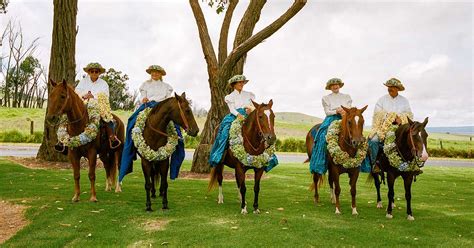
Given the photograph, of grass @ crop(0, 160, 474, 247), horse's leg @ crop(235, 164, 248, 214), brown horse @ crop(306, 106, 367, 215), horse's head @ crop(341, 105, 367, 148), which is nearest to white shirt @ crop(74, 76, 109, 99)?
grass @ crop(0, 160, 474, 247)

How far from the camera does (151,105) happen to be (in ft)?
30.1

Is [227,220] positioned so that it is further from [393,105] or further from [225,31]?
[225,31]

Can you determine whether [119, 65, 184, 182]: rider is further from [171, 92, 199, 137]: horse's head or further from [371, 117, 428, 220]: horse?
[371, 117, 428, 220]: horse

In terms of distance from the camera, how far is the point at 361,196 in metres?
11.7

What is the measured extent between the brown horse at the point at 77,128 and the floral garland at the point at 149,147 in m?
1.26

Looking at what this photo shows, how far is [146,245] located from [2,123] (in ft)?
157

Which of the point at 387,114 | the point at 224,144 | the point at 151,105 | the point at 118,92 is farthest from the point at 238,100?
the point at 118,92

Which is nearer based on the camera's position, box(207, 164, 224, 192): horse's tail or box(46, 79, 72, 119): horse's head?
box(46, 79, 72, 119): horse's head

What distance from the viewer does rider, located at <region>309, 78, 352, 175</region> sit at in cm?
904

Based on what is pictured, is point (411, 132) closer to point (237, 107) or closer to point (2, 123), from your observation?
point (237, 107)

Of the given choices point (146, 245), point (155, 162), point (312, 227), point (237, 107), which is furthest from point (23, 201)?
point (312, 227)

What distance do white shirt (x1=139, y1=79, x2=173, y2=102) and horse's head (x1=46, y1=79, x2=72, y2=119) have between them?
1560 millimetres

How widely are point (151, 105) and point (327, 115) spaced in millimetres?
3821

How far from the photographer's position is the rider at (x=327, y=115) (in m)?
9.04
